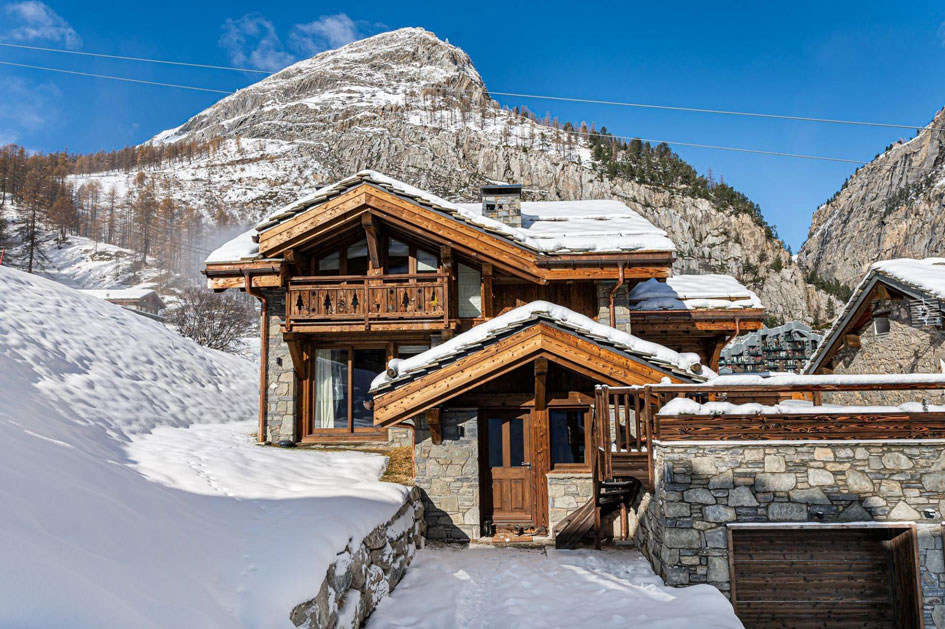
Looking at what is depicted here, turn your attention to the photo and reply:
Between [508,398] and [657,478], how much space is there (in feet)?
11.3

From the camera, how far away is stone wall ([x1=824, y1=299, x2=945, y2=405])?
34.8 ft

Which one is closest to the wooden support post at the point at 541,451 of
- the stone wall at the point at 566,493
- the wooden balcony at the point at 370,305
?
the stone wall at the point at 566,493

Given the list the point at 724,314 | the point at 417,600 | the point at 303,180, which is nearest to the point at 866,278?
the point at 724,314

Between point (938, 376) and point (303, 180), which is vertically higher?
point (303, 180)

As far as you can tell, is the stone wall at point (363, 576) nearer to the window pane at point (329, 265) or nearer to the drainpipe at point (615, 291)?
the drainpipe at point (615, 291)

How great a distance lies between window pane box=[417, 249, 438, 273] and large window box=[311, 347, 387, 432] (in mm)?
2225

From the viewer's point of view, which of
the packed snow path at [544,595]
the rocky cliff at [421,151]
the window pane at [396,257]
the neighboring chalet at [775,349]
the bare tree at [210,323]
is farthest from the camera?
the rocky cliff at [421,151]

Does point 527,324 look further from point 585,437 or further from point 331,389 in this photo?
point 331,389

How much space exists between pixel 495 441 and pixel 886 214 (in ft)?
315

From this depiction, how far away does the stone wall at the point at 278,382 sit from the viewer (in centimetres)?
Result: 1309

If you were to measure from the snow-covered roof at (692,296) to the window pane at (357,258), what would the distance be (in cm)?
688

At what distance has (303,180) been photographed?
306 feet

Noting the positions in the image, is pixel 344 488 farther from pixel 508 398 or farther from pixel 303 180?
pixel 303 180

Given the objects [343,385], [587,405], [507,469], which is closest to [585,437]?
[587,405]
